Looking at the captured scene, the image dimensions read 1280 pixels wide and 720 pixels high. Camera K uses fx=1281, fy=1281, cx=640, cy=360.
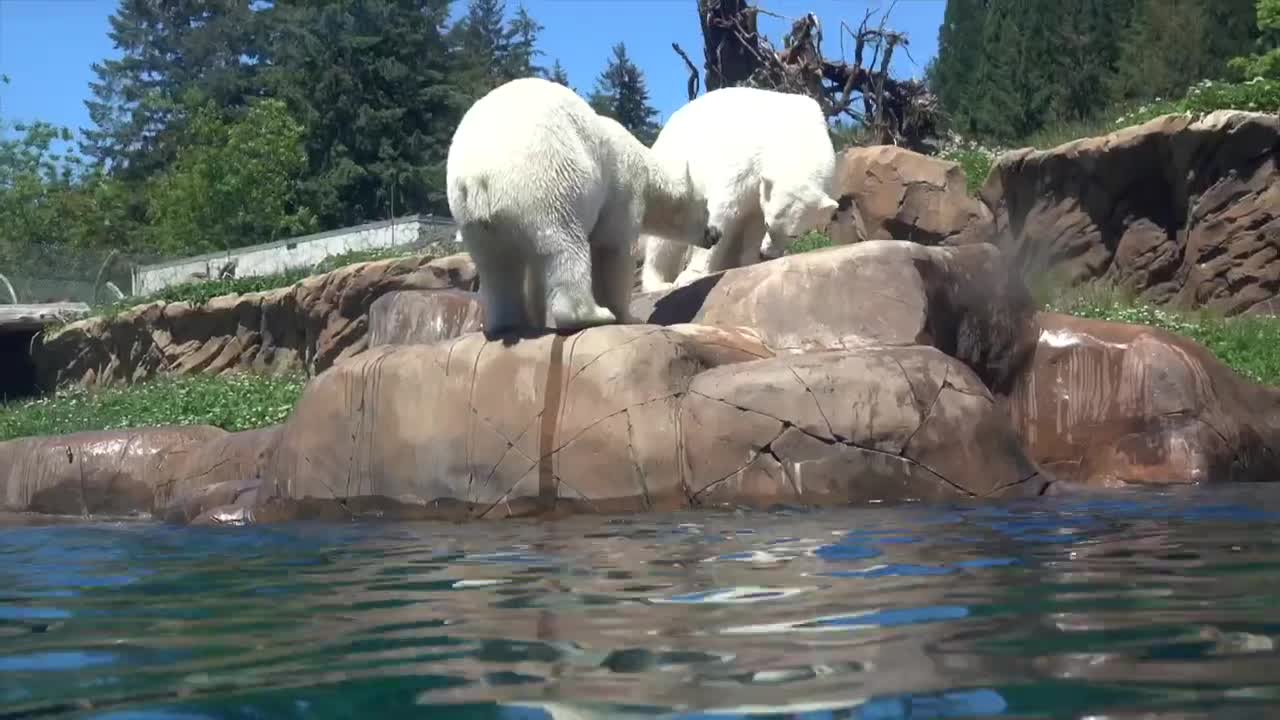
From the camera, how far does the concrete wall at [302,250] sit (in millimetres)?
21734

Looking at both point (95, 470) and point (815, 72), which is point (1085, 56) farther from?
point (95, 470)

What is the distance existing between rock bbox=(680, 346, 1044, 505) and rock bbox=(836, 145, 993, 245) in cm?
1039

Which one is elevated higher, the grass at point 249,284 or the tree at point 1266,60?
the tree at point 1266,60

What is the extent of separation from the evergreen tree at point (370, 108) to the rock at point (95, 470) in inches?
920

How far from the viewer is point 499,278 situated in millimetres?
7324

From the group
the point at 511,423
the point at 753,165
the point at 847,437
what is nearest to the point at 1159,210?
the point at 753,165

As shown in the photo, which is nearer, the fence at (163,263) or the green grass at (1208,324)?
the green grass at (1208,324)

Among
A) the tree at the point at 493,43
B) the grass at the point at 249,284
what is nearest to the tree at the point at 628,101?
the tree at the point at 493,43

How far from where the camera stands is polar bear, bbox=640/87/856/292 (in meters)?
9.19

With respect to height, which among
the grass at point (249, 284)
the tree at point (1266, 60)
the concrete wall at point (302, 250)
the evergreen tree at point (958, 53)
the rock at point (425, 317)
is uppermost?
the evergreen tree at point (958, 53)

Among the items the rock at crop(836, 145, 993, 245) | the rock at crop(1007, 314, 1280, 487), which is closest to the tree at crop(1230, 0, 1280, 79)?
the rock at crop(836, 145, 993, 245)

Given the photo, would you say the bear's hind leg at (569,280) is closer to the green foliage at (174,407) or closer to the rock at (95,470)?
the rock at (95,470)

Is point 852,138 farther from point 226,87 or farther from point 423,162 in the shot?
point 226,87

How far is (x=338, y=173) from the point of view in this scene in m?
32.8
